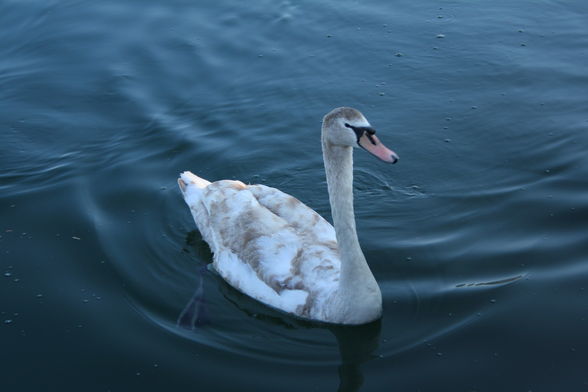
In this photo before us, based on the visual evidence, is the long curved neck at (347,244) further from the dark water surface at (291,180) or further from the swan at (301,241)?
the dark water surface at (291,180)

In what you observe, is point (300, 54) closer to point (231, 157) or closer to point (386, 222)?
point (231, 157)

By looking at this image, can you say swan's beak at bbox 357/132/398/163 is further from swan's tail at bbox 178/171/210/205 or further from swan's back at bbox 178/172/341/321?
swan's tail at bbox 178/171/210/205

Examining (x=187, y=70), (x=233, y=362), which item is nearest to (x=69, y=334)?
(x=233, y=362)

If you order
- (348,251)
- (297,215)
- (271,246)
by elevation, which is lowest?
(271,246)

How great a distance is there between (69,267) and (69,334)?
1.41 metres

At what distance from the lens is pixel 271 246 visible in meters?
10.1

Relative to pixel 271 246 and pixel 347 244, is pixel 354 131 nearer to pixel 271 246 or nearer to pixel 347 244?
pixel 347 244

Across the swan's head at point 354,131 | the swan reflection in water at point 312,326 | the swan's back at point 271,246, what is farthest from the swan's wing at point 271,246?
the swan's head at point 354,131

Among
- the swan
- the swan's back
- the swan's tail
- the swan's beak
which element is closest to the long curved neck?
the swan

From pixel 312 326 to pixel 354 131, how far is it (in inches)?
97.2

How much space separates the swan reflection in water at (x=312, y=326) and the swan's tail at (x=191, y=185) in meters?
1.51

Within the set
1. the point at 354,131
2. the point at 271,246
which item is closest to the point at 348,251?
the point at 271,246

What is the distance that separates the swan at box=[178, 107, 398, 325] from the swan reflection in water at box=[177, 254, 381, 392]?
0.09 metres

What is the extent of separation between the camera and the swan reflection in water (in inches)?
349
